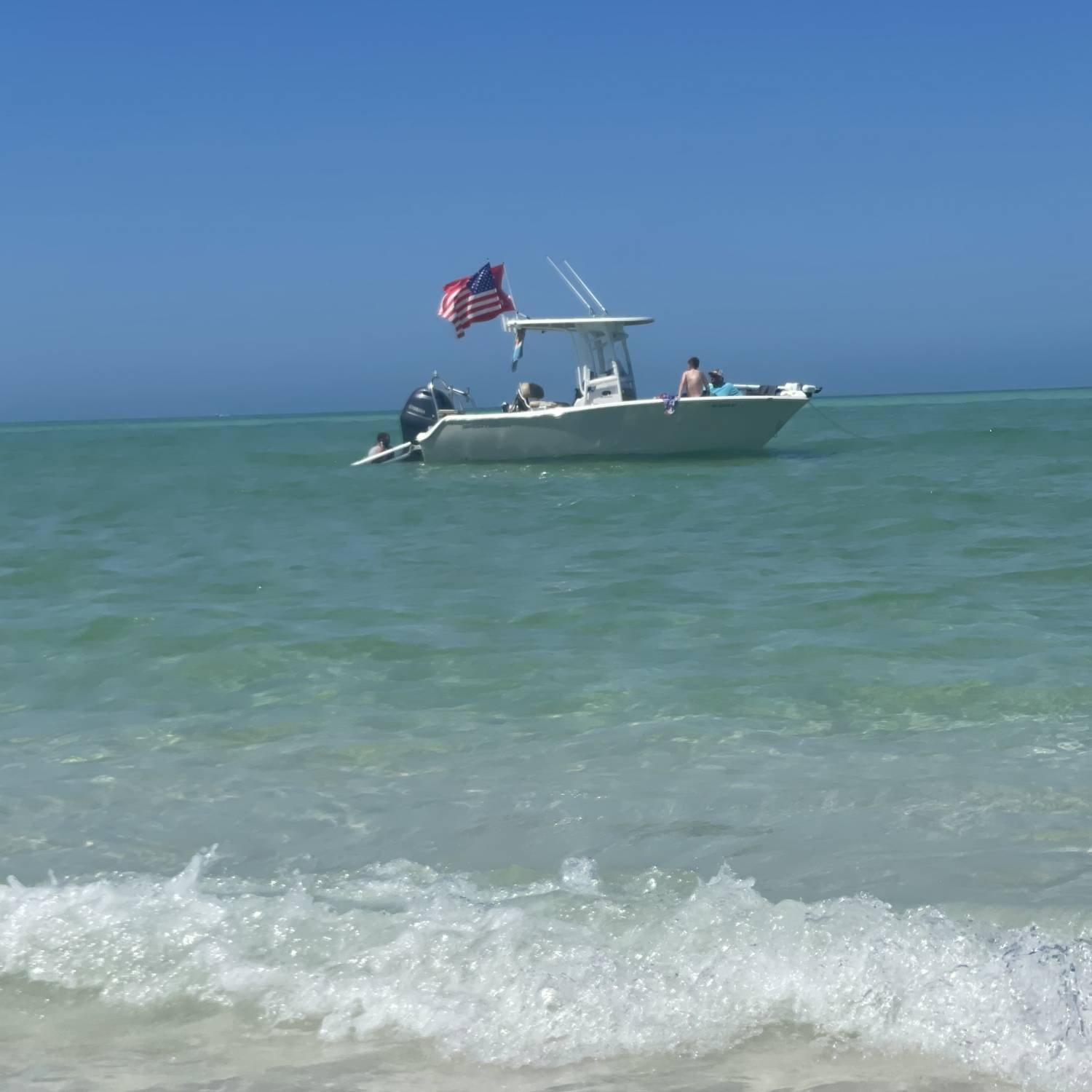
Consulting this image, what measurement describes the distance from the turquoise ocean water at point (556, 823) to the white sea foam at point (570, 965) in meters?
0.01

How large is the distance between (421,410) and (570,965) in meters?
23.1

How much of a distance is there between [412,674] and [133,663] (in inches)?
72.4

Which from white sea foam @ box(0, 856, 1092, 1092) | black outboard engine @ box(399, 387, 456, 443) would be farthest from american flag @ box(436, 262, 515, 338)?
white sea foam @ box(0, 856, 1092, 1092)

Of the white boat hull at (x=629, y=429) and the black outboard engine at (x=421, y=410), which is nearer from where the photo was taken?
the white boat hull at (x=629, y=429)

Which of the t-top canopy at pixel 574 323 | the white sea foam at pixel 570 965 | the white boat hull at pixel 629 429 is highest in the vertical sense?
the t-top canopy at pixel 574 323

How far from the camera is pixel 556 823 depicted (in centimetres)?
501

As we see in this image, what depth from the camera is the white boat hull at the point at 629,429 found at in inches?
887

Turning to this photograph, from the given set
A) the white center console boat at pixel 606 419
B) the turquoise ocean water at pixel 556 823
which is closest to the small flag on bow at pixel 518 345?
the white center console boat at pixel 606 419

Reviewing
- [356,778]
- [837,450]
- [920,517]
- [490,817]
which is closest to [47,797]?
[356,778]

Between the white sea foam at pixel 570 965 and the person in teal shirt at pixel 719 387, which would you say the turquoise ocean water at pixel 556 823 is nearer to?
the white sea foam at pixel 570 965

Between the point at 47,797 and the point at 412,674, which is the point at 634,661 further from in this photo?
the point at 47,797

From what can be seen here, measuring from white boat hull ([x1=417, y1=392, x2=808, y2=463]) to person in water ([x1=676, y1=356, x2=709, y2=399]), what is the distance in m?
0.46

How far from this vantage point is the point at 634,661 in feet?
25.1

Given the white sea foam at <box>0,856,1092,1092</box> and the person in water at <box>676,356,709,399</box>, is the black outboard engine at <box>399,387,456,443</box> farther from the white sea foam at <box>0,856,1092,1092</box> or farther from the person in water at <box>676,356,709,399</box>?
the white sea foam at <box>0,856,1092,1092</box>
